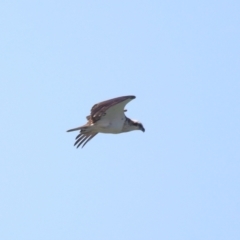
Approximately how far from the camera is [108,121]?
4541 cm

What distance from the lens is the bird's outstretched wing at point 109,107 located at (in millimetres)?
43562

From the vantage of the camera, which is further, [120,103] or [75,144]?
[75,144]

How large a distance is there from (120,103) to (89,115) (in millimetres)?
2726

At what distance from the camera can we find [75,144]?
46906 millimetres

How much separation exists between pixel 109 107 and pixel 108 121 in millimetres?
1558

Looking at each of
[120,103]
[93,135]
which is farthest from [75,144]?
[120,103]

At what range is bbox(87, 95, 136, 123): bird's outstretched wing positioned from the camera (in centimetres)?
4356

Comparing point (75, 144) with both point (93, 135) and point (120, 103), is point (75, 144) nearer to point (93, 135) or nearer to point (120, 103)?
point (93, 135)

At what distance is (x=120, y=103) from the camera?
144 ft

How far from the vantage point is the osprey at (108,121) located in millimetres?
43750

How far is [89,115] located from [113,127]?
1.25 m

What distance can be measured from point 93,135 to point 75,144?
2.70ft

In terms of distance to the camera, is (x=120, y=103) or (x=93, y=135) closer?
(x=120, y=103)

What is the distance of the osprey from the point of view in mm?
43750
